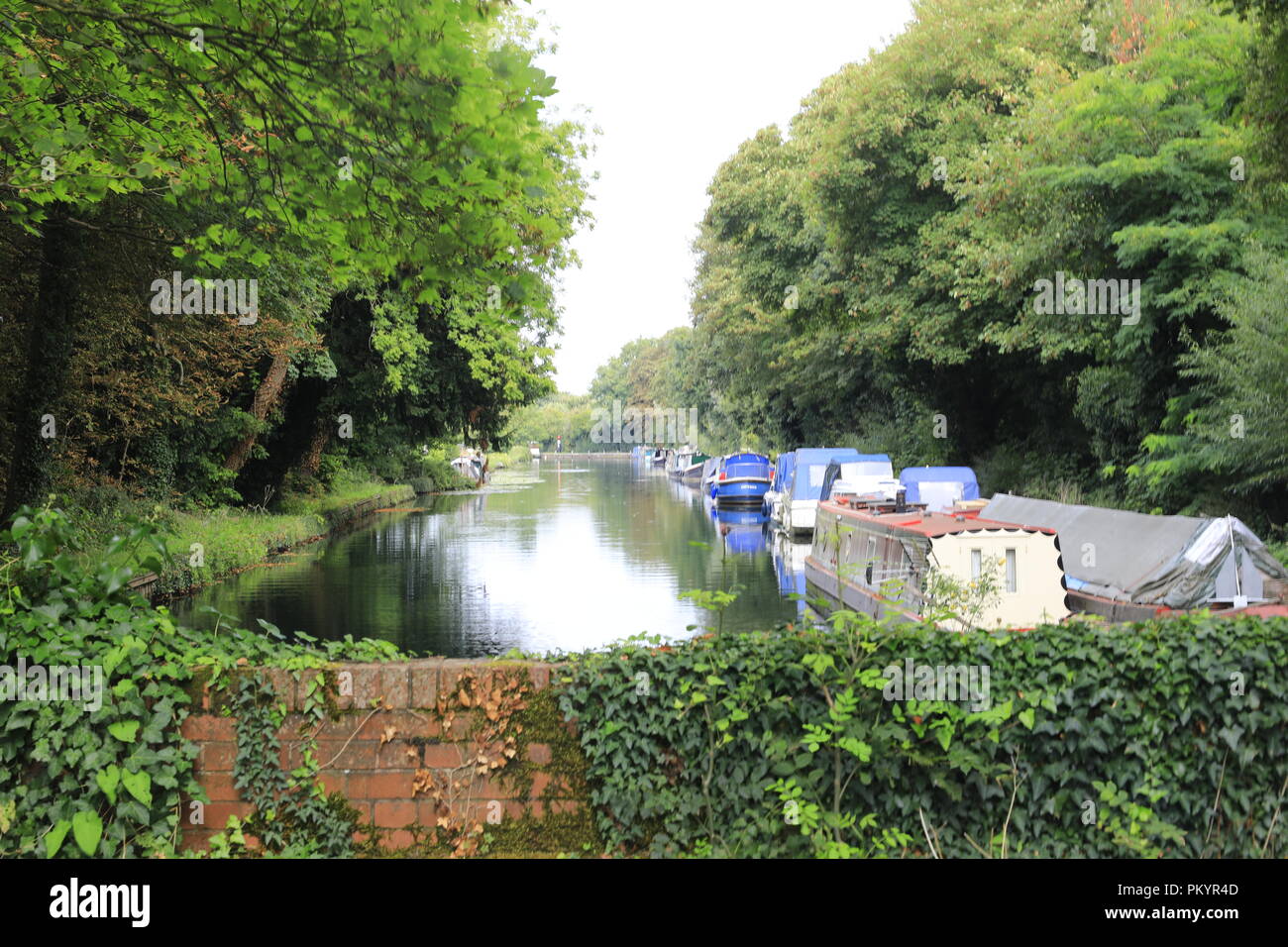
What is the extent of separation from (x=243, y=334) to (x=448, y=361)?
11.3 metres

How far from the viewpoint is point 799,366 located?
4178 cm

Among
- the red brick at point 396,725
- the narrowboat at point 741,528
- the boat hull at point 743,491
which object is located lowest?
the narrowboat at point 741,528

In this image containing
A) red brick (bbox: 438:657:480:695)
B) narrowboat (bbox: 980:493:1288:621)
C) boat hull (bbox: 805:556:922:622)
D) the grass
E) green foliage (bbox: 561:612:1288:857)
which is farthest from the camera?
the grass

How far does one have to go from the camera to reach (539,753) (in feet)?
15.0

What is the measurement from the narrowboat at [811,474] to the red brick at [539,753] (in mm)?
23222

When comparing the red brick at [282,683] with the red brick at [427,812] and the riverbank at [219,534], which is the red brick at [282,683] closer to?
the red brick at [427,812]

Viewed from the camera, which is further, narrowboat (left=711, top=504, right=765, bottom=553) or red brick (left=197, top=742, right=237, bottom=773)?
narrowboat (left=711, top=504, right=765, bottom=553)

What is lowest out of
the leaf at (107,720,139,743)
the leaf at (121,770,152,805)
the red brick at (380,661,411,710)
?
the leaf at (121,770,152,805)

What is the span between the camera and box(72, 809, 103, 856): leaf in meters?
4.11

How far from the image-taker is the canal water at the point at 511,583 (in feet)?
51.8

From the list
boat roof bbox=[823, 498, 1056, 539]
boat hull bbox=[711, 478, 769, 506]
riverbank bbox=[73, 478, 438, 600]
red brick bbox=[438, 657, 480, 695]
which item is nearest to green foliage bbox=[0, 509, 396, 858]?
red brick bbox=[438, 657, 480, 695]

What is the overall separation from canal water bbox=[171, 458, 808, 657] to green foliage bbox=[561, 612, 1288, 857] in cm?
466

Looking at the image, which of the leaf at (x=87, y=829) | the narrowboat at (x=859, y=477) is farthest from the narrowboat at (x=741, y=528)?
the leaf at (x=87, y=829)

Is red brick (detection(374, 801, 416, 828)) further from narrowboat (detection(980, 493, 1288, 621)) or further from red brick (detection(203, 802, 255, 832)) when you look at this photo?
narrowboat (detection(980, 493, 1288, 621))
